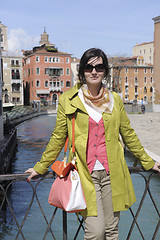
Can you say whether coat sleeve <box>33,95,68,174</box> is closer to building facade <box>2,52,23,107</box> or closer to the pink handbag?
the pink handbag

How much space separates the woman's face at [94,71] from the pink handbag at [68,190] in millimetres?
579

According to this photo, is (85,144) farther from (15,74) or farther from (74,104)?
(15,74)

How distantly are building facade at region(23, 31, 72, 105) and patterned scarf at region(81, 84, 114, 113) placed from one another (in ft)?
177

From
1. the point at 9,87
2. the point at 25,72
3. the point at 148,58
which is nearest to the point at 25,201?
the point at 9,87

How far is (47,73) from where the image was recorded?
191ft

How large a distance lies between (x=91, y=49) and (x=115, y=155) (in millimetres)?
902

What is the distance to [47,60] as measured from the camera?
2283 inches

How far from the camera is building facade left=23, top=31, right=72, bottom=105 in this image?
2256 inches

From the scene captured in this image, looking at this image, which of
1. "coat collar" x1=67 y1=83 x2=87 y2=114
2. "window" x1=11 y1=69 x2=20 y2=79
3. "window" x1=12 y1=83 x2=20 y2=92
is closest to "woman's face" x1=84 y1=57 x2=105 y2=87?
"coat collar" x1=67 y1=83 x2=87 y2=114

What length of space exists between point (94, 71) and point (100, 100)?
A: 9.7 inches

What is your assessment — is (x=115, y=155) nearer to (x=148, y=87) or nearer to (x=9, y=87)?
(x=9, y=87)

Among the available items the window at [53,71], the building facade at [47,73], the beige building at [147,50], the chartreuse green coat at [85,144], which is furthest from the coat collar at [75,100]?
the beige building at [147,50]

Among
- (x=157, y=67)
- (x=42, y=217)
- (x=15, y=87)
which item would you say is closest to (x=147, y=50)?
(x=15, y=87)

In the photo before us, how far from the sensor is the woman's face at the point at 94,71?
2.55 m
